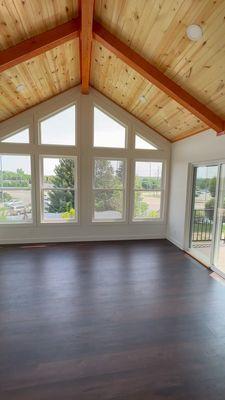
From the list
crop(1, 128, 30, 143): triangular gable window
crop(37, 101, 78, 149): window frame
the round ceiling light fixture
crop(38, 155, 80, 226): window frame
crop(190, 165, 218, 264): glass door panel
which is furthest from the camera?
crop(38, 155, 80, 226): window frame

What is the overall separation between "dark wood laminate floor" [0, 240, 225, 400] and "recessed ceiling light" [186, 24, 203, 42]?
3195 mm

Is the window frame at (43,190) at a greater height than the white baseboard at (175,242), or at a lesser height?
greater

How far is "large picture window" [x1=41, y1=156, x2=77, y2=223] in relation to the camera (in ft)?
17.6

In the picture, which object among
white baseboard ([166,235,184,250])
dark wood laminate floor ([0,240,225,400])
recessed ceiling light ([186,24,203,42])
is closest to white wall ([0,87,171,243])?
white baseboard ([166,235,184,250])

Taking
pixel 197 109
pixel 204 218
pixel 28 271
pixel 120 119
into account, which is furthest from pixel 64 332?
pixel 120 119

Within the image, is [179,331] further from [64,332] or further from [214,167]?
[214,167]

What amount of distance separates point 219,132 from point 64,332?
3677 mm

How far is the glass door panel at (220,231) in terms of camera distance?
3785 millimetres

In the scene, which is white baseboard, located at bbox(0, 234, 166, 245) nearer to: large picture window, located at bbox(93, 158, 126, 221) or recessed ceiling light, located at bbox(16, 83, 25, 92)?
large picture window, located at bbox(93, 158, 126, 221)

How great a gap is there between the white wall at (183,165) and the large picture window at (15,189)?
350 centimetres

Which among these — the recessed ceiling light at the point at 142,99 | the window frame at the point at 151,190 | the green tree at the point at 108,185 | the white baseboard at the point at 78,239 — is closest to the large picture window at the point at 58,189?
the white baseboard at the point at 78,239

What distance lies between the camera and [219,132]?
12.2 feet

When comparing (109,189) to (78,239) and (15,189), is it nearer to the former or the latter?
(78,239)

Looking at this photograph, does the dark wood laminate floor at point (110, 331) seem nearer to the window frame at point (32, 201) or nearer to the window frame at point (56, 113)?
the window frame at point (32, 201)
